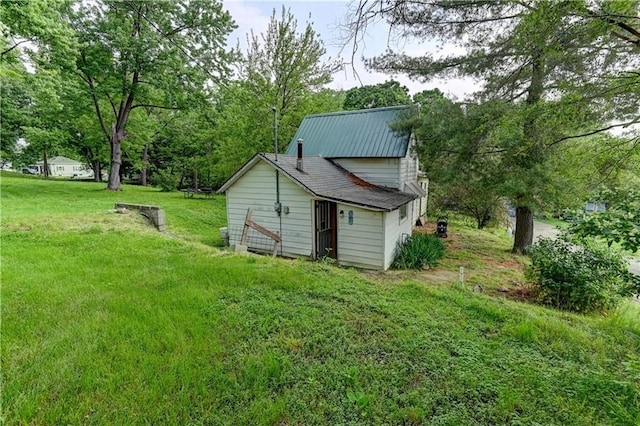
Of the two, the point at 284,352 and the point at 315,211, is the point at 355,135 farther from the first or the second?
the point at 284,352

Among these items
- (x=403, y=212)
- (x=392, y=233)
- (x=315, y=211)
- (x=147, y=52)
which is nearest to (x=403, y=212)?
(x=403, y=212)

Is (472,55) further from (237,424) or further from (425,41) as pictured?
(237,424)

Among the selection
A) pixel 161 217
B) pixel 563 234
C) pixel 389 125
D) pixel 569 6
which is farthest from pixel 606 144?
pixel 161 217

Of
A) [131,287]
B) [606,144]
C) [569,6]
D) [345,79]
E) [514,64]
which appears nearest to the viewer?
[345,79]

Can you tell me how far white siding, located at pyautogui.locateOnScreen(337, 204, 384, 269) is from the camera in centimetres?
822

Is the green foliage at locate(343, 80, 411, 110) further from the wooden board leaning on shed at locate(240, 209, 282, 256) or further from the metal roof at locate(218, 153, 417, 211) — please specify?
the wooden board leaning on shed at locate(240, 209, 282, 256)

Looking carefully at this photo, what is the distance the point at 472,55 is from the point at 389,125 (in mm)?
3264

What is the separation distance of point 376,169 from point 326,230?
323 cm

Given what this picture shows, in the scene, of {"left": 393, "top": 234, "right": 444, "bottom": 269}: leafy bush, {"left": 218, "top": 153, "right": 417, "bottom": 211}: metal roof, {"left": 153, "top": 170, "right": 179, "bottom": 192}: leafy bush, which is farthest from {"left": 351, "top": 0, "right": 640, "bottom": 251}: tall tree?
{"left": 153, "top": 170, "right": 179, "bottom": 192}: leafy bush

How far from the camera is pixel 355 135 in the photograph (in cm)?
1161

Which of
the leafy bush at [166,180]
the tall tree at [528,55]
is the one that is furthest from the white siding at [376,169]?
the leafy bush at [166,180]

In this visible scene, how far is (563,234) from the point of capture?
6031 millimetres

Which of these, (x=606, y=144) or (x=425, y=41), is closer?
(x=606, y=144)

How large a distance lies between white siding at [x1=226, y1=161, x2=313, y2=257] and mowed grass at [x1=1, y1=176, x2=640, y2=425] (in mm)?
3455
